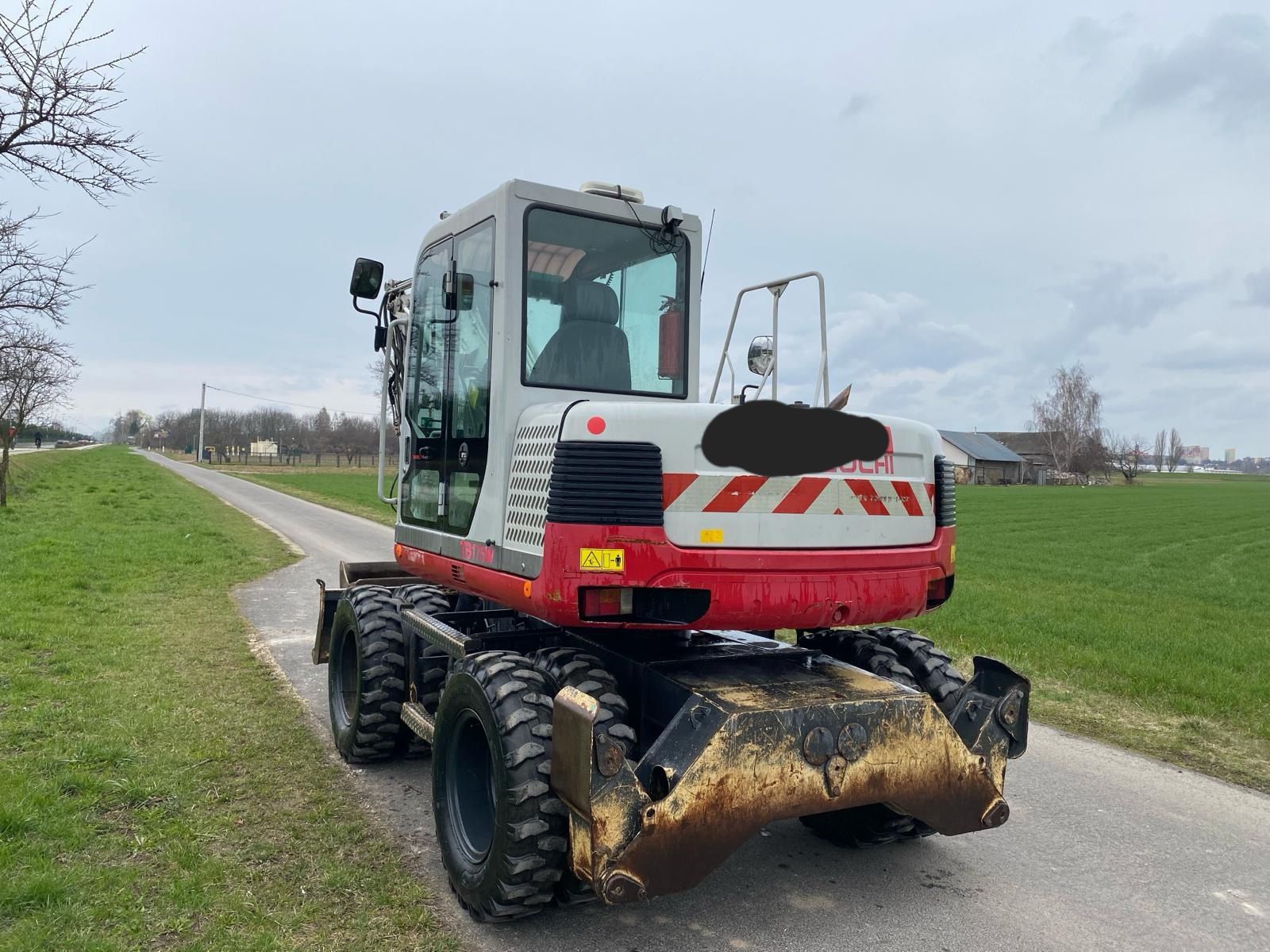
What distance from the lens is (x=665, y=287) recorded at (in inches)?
179

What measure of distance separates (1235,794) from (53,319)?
26.8 feet

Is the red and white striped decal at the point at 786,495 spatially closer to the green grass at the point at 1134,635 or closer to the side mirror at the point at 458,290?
the side mirror at the point at 458,290

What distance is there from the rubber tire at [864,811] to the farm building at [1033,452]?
3950 inches

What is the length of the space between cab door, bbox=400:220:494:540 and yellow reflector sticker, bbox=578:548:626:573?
41.7 inches

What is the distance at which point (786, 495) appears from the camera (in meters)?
Result: 3.56

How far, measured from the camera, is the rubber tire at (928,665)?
430cm

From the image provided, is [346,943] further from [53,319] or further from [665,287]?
[53,319]

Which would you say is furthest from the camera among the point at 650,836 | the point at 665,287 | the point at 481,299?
the point at 665,287

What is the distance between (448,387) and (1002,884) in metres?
3.44

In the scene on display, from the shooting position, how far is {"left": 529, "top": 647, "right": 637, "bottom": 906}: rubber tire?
3414 mm

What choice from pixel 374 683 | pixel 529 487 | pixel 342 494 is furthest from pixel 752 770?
pixel 342 494

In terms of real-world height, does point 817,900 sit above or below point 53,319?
below

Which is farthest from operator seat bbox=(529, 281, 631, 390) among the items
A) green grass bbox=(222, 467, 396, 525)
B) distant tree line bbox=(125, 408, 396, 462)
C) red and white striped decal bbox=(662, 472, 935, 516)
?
distant tree line bbox=(125, 408, 396, 462)

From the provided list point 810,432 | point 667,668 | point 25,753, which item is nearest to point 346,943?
point 667,668
